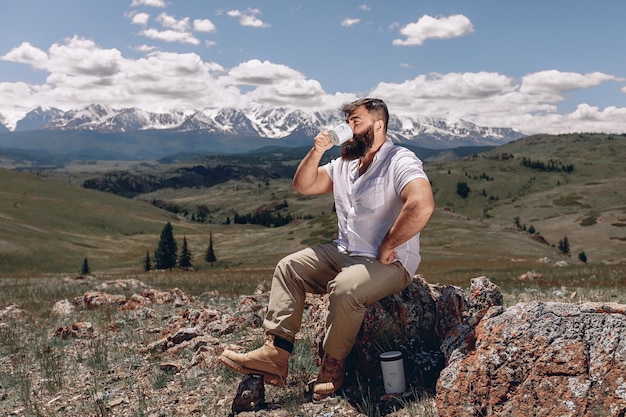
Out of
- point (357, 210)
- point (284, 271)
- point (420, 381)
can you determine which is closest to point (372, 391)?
point (420, 381)

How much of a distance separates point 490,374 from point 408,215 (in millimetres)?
2014

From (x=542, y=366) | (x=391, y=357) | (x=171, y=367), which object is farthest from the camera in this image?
(x=171, y=367)

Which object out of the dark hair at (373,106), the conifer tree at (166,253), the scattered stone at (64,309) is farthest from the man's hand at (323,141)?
the conifer tree at (166,253)

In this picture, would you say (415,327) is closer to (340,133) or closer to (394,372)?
(394,372)

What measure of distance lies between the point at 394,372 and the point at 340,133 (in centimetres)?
317

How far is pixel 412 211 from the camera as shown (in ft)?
20.4

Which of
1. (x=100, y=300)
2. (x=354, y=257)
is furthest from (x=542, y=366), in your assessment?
(x=100, y=300)

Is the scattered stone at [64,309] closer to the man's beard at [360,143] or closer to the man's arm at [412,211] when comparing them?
the man's beard at [360,143]

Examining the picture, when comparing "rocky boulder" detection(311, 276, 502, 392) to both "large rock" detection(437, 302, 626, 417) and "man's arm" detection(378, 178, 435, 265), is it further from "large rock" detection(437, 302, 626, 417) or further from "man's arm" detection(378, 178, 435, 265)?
"man's arm" detection(378, 178, 435, 265)

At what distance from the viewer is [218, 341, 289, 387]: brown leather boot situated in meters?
6.92

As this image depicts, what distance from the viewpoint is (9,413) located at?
7.49 meters

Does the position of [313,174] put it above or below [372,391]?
above

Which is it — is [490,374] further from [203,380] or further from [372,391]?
[203,380]

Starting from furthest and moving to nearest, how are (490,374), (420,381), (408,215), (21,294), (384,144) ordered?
(21,294) < (384,144) < (420,381) < (408,215) < (490,374)
